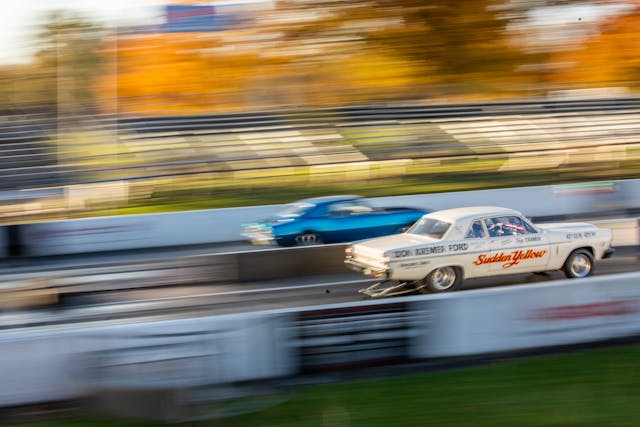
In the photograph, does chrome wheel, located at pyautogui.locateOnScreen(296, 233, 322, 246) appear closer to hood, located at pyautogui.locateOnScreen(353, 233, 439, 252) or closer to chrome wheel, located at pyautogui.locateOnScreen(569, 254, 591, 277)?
hood, located at pyautogui.locateOnScreen(353, 233, 439, 252)

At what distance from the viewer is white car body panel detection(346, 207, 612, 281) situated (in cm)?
1041

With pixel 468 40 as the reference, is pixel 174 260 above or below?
below

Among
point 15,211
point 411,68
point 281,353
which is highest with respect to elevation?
point 411,68

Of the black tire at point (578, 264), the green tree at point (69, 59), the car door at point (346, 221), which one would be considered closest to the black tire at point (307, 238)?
the car door at point (346, 221)

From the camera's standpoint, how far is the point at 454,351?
7.29 meters

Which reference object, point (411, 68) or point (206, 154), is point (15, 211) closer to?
point (206, 154)

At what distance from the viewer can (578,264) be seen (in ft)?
37.6

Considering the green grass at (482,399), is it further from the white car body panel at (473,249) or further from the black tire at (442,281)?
the black tire at (442,281)

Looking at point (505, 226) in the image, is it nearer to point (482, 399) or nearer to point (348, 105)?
point (482, 399)

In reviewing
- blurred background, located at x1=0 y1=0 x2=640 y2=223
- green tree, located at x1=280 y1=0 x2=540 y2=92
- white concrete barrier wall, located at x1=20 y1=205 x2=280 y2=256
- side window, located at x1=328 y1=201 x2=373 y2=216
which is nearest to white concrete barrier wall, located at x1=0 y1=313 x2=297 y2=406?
side window, located at x1=328 y1=201 x2=373 y2=216

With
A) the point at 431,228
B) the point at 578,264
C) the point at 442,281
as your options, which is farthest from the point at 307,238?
the point at 578,264

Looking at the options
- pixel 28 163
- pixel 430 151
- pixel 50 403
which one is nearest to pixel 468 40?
pixel 430 151

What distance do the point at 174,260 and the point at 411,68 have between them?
18808mm

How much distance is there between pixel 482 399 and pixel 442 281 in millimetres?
4660
